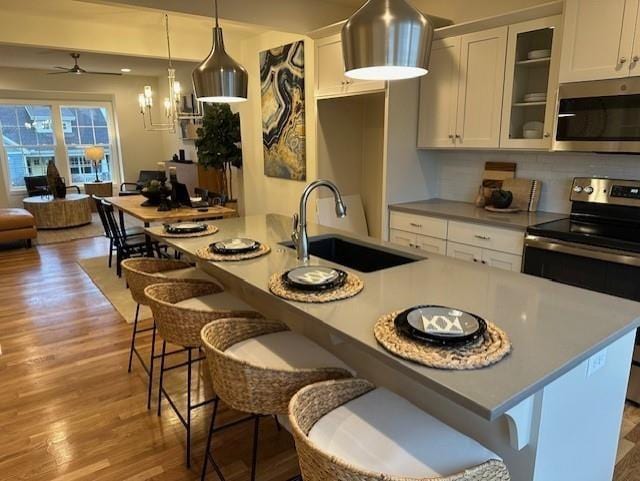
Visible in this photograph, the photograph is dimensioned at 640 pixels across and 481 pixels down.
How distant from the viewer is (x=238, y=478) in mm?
2051

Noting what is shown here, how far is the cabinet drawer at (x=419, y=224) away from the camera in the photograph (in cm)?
345

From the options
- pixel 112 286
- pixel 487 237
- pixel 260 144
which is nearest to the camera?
pixel 487 237

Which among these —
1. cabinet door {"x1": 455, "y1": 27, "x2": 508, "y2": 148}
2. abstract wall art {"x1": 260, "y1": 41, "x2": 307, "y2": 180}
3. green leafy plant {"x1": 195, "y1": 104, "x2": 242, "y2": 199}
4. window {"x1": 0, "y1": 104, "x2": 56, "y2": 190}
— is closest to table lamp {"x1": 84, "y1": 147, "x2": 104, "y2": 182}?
window {"x1": 0, "y1": 104, "x2": 56, "y2": 190}

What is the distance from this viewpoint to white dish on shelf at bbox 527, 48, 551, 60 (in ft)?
9.71

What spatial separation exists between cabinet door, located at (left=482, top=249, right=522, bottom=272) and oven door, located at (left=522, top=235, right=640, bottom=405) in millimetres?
56

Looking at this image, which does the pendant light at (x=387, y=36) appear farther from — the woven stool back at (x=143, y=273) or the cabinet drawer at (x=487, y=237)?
the cabinet drawer at (x=487, y=237)

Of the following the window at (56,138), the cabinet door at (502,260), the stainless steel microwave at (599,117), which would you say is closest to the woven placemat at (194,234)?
the cabinet door at (502,260)

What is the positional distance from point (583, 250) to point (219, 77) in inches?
89.3

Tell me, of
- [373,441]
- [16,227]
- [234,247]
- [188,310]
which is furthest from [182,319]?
[16,227]

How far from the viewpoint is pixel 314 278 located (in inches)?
69.3

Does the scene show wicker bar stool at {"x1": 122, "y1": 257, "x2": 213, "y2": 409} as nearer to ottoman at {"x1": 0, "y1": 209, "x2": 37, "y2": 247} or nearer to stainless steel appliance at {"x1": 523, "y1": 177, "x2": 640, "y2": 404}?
stainless steel appliance at {"x1": 523, "y1": 177, "x2": 640, "y2": 404}

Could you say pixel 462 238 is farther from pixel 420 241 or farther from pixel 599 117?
pixel 599 117

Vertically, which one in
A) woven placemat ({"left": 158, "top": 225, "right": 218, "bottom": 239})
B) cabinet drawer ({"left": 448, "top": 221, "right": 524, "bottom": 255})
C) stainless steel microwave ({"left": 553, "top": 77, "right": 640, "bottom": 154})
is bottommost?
cabinet drawer ({"left": 448, "top": 221, "right": 524, "bottom": 255})

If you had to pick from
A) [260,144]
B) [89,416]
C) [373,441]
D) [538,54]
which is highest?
[538,54]
